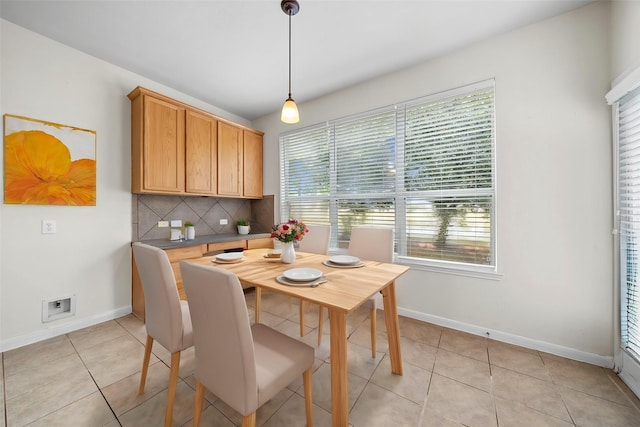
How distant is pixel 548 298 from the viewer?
6.12 feet

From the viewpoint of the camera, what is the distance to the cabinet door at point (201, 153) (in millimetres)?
2768

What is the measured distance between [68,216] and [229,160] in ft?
5.53

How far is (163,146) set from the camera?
255 centimetres

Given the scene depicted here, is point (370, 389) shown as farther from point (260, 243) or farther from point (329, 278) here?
point (260, 243)

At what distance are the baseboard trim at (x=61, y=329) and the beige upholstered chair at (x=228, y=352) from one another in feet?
6.72

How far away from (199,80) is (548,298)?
3957 mm

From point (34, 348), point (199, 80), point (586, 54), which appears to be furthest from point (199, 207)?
point (586, 54)

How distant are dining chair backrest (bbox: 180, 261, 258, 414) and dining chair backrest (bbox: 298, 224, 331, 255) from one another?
1.53 metres

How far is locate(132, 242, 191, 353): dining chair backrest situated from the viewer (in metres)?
1.17

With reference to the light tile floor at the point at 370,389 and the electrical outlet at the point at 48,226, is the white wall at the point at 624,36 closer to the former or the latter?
the light tile floor at the point at 370,389

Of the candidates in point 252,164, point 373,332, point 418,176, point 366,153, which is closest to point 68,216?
point 252,164

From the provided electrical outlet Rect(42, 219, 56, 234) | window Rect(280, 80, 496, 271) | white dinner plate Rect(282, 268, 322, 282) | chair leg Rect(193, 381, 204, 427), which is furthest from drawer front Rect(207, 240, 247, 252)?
chair leg Rect(193, 381, 204, 427)

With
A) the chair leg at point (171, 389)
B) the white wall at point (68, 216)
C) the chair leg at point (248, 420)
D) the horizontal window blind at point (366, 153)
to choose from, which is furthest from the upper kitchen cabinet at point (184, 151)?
the chair leg at point (248, 420)

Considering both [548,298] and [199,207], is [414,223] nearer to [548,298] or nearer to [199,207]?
[548,298]
